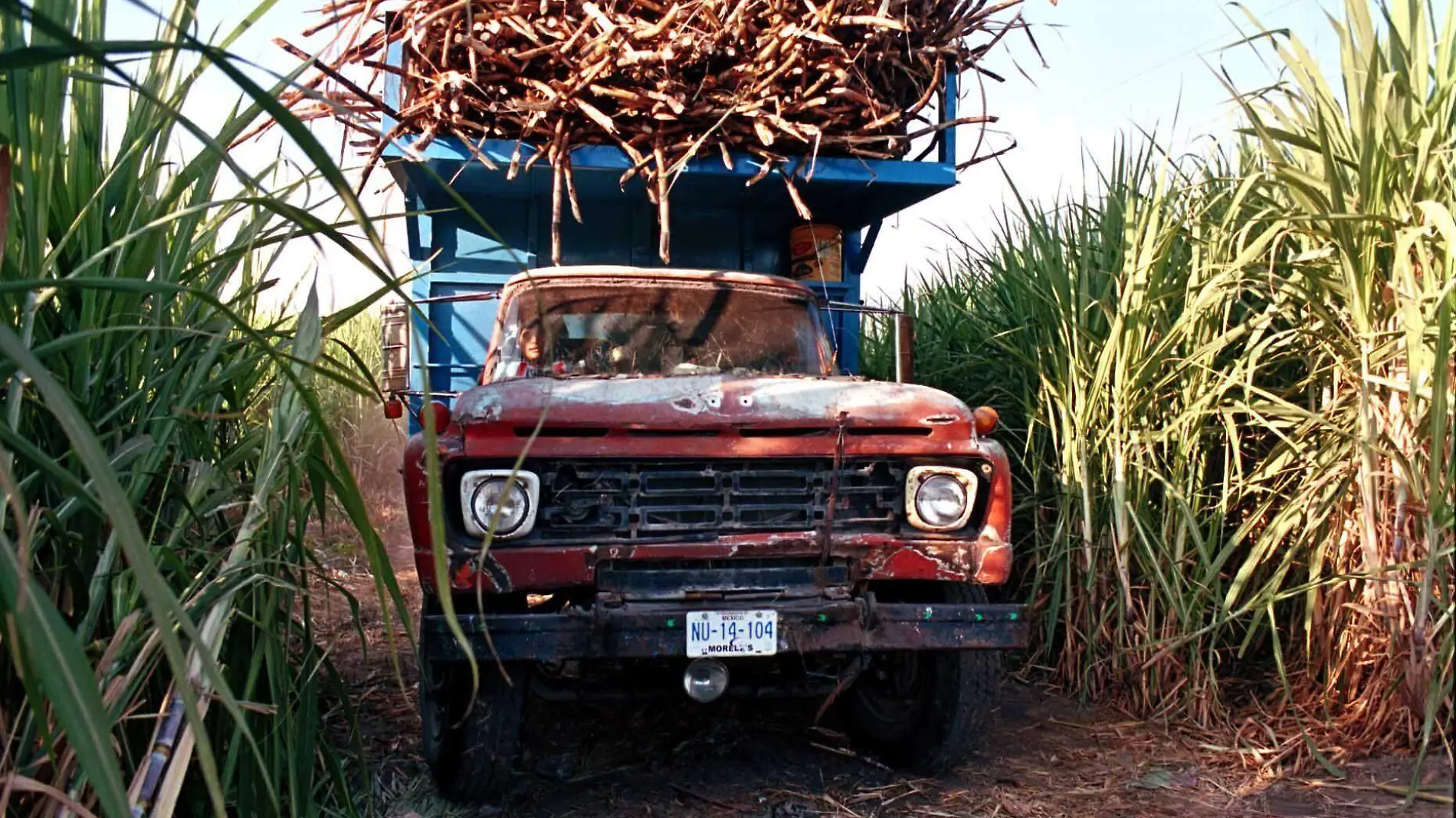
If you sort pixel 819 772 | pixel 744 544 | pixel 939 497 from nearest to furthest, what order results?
pixel 744 544
pixel 939 497
pixel 819 772

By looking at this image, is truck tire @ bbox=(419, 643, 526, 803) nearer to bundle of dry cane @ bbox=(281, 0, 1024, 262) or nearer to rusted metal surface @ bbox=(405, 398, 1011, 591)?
rusted metal surface @ bbox=(405, 398, 1011, 591)

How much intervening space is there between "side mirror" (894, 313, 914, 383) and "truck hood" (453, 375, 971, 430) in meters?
0.79

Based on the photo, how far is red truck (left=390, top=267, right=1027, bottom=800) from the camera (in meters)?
3.04

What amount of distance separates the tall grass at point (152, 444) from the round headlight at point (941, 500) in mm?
1747

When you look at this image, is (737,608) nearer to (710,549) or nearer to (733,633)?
(733,633)

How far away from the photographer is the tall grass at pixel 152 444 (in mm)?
1612

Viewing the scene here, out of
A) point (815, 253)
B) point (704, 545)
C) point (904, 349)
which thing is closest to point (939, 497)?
point (704, 545)

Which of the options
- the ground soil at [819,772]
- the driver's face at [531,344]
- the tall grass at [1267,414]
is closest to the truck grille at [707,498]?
the ground soil at [819,772]

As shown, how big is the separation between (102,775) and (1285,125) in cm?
386

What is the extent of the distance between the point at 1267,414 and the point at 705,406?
6.81ft

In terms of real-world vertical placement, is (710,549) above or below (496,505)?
below

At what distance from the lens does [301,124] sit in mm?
946

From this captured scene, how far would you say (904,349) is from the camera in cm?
424

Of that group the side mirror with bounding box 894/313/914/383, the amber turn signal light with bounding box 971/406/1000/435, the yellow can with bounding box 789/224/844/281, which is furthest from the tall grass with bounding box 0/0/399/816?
the yellow can with bounding box 789/224/844/281
